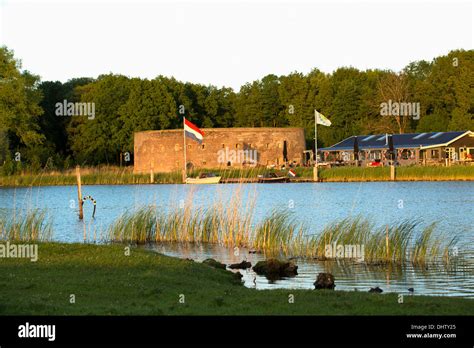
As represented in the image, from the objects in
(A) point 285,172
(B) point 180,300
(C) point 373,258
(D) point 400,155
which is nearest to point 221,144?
(A) point 285,172

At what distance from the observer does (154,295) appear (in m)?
12.7

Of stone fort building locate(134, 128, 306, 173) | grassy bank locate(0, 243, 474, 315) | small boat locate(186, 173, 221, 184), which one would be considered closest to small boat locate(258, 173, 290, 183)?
small boat locate(186, 173, 221, 184)

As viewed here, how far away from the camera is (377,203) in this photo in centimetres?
3841

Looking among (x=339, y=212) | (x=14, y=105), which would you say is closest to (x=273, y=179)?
(x=14, y=105)

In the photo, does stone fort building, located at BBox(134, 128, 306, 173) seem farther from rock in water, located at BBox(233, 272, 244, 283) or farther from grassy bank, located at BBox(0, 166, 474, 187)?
rock in water, located at BBox(233, 272, 244, 283)

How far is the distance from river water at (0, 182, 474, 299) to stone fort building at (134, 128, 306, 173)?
29.0 feet

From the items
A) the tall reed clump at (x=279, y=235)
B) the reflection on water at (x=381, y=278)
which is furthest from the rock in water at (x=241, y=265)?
the tall reed clump at (x=279, y=235)

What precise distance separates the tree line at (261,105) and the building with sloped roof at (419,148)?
7.27m

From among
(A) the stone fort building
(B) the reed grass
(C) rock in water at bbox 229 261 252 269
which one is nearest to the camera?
(C) rock in water at bbox 229 261 252 269

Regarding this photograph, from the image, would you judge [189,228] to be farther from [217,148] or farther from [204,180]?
[217,148]

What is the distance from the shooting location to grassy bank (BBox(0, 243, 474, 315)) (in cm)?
1134

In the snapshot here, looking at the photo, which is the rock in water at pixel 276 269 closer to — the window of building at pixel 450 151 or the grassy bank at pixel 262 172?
the grassy bank at pixel 262 172
